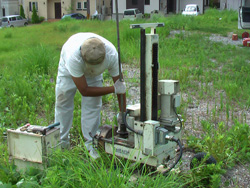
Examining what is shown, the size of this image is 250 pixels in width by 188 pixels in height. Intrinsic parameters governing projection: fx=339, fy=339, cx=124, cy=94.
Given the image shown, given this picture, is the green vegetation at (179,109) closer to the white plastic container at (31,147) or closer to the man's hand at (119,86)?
the white plastic container at (31,147)

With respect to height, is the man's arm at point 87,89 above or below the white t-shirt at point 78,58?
below

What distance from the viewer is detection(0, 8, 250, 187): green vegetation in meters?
2.80

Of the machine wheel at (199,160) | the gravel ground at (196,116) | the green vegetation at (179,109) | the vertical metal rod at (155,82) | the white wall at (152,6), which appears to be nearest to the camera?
the green vegetation at (179,109)

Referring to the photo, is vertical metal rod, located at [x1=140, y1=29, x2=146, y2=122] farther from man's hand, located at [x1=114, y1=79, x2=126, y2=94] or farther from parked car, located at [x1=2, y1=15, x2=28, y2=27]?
parked car, located at [x1=2, y1=15, x2=28, y2=27]

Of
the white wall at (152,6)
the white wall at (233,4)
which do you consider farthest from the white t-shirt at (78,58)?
the white wall at (152,6)

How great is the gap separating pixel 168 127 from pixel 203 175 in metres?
0.57

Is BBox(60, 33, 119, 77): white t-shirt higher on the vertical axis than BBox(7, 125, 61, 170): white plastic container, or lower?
higher

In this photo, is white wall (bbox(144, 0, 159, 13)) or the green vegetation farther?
white wall (bbox(144, 0, 159, 13))

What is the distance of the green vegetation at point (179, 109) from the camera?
280 cm

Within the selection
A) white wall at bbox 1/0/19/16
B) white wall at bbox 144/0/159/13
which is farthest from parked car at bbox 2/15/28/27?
white wall at bbox 144/0/159/13

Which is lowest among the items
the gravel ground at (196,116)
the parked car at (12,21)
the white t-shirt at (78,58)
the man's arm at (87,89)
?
the gravel ground at (196,116)

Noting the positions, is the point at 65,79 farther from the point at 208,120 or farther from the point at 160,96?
the point at 208,120

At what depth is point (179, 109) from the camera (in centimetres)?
519

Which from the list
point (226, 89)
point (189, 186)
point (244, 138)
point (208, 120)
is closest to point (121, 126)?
point (189, 186)
